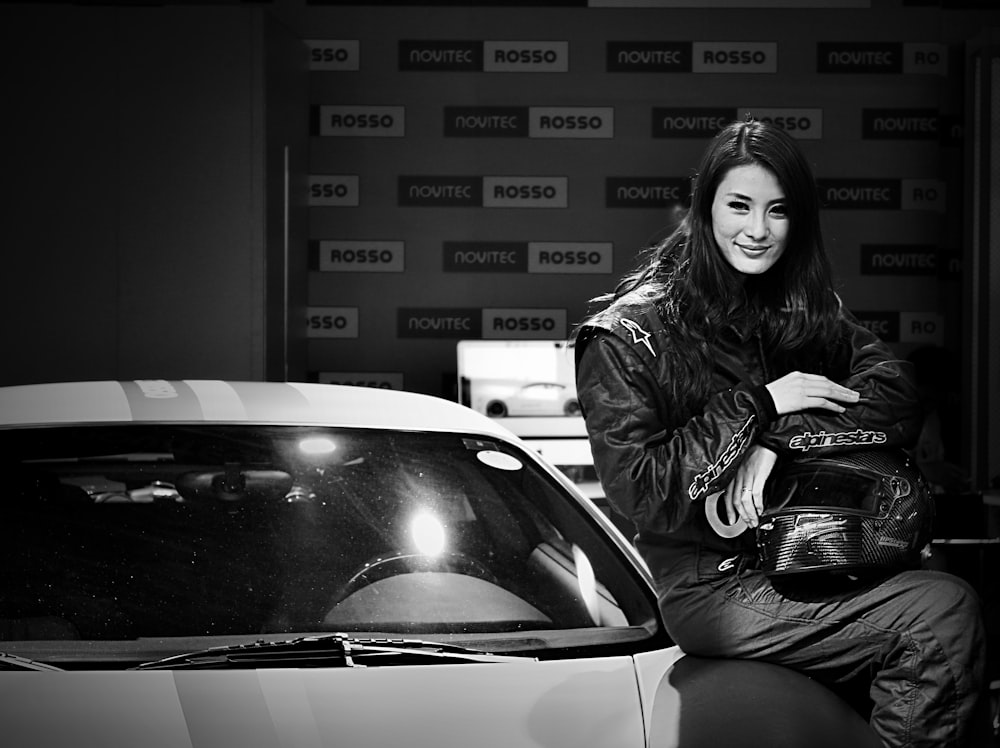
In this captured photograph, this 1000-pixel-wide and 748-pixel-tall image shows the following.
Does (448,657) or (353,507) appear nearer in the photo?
(448,657)

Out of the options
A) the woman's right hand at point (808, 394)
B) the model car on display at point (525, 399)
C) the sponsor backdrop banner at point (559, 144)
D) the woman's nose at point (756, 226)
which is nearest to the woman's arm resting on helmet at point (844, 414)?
the woman's right hand at point (808, 394)

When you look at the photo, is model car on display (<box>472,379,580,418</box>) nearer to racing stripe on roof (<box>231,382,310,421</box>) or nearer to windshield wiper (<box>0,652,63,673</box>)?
racing stripe on roof (<box>231,382,310,421</box>)

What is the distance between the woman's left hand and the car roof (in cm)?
63

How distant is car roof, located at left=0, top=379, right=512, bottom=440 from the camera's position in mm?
1986

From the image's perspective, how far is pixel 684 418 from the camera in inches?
65.4

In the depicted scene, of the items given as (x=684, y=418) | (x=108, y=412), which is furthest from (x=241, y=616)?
(x=684, y=418)

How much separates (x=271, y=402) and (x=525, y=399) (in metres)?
3.64

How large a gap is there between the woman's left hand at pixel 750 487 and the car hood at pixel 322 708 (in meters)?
0.29

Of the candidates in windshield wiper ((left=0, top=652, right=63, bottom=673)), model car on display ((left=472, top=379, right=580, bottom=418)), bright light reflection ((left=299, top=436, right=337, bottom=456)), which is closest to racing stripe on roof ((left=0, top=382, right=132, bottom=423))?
bright light reflection ((left=299, top=436, right=337, bottom=456))

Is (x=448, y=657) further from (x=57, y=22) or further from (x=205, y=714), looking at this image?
(x=57, y=22)

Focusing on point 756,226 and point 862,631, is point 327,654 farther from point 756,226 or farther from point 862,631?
point 756,226

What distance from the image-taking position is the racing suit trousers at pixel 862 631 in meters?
1.44

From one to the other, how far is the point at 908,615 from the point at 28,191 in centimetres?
522

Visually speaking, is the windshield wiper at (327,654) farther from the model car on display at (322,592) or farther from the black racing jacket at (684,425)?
the black racing jacket at (684,425)
